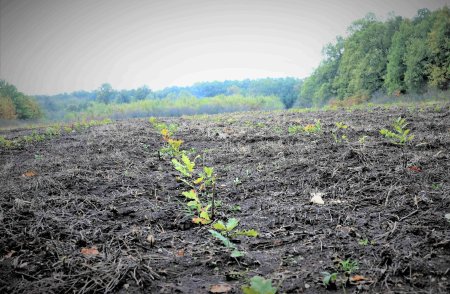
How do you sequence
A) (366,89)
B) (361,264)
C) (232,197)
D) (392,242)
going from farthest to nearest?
(366,89), (232,197), (392,242), (361,264)

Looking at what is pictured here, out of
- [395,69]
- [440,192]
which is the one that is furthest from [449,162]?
[395,69]

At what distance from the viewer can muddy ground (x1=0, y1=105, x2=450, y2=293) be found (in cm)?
147

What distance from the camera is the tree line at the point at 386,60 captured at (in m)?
22.6

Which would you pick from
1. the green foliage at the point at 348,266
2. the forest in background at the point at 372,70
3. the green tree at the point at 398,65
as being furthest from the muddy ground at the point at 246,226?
the green tree at the point at 398,65

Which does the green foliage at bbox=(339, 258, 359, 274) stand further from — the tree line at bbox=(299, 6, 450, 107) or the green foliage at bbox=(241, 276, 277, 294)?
the tree line at bbox=(299, 6, 450, 107)

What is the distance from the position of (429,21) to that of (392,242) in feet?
107

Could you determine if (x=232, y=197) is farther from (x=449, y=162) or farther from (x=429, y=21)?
(x=429, y=21)

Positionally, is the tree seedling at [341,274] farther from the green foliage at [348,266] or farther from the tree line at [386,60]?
the tree line at [386,60]

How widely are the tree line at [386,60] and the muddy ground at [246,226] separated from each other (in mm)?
24770

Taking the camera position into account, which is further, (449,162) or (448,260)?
(449,162)

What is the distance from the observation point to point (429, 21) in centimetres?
2578

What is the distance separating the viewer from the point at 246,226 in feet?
7.04

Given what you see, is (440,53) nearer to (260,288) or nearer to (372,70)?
(372,70)

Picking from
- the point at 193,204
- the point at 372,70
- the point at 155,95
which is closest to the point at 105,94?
the point at 155,95
